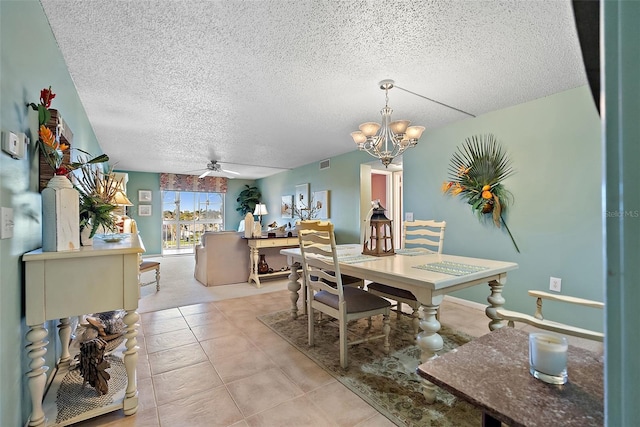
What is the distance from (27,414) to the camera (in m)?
1.36

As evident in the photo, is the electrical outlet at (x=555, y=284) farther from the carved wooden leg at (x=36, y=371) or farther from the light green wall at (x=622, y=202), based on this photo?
the carved wooden leg at (x=36, y=371)

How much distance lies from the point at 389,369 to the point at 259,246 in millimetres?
2710

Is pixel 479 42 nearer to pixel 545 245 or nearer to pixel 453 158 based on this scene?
pixel 453 158

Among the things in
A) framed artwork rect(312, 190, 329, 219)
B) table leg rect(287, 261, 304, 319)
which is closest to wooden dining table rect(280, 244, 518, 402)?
table leg rect(287, 261, 304, 319)

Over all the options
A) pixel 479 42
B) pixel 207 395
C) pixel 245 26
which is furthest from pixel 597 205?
pixel 207 395

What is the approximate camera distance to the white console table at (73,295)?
1.28 metres

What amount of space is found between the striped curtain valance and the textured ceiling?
419cm

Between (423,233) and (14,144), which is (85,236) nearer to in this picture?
(14,144)

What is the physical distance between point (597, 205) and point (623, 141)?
10.0ft

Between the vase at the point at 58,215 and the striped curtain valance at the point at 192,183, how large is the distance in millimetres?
6829

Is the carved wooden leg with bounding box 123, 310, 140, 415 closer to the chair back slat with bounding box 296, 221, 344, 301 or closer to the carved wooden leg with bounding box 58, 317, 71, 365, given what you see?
the carved wooden leg with bounding box 58, 317, 71, 365

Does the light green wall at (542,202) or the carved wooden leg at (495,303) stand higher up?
the light green wall at (542,202)

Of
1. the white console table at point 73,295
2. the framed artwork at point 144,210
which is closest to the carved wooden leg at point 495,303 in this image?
the white console table at point 73,295

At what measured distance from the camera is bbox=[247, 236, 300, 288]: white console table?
164 inches
